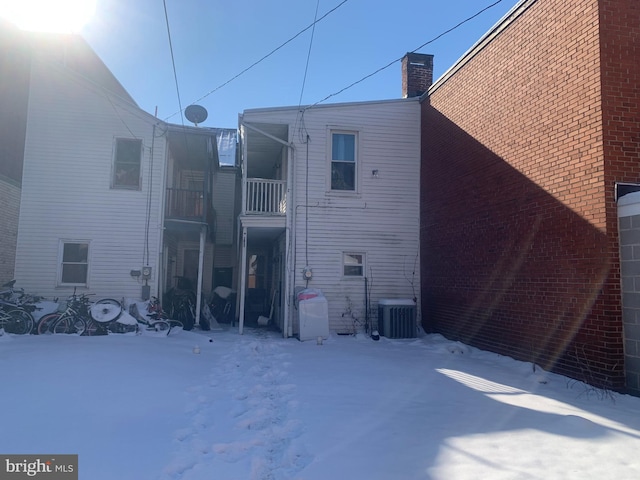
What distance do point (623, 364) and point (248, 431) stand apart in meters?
5.20

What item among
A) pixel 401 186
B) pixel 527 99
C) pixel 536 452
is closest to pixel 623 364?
pixel 536 452

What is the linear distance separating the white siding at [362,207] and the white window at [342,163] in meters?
0.19

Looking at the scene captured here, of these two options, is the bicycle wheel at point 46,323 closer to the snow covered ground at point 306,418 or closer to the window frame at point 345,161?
the snow covered ground at point 306,418

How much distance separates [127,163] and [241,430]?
1040 cm

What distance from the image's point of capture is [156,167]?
13016 mm

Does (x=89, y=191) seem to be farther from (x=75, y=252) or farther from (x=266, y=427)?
(x=266, y=427)

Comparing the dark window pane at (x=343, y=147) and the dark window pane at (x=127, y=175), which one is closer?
the dark window pane at (x=343, y=147)

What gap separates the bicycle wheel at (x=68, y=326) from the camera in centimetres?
1077

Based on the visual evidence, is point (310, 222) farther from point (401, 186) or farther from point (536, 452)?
point (536, 452)

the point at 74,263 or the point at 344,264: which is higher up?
the point at 344,264

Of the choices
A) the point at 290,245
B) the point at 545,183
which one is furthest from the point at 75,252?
the point at 545,183

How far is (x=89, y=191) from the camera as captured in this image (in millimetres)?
12547

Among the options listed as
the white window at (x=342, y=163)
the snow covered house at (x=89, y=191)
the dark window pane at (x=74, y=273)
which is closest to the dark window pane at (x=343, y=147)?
the white window at (x=342, y=163)

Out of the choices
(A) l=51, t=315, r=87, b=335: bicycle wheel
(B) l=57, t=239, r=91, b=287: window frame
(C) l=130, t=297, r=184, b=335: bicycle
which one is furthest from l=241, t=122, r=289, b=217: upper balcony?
(A) l=51, t=315, r=87, b=335: bicycle wheel
